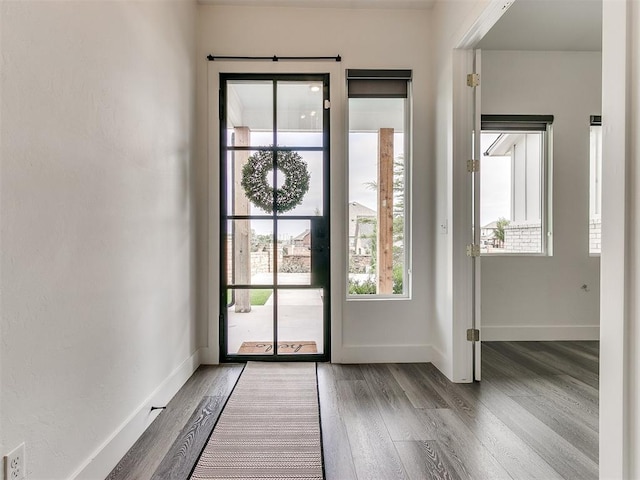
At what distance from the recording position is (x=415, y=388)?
2402mm

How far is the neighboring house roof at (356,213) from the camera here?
9.82ft

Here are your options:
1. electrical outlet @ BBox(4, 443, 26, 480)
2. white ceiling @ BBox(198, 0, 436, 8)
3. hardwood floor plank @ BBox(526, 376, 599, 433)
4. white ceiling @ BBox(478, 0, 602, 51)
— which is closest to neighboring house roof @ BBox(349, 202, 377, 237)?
white ceiling @ BBox(198, 0, 436, 8)

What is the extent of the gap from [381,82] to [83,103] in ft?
7.48

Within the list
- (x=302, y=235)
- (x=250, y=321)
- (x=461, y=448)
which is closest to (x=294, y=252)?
(x=302, y=235)

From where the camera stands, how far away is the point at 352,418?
199 cm

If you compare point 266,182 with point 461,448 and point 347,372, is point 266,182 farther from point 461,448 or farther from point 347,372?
point 461,448

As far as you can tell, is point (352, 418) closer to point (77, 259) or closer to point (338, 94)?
point (77, 259)

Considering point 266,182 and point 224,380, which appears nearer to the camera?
point 224,380

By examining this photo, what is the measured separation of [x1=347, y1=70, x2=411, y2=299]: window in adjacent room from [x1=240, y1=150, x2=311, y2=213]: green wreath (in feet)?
1.51

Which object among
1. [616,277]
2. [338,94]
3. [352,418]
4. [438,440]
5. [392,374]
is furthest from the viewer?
[338,94]

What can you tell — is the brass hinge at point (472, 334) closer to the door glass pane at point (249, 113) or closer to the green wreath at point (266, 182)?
the green wreath at point (266, 182)

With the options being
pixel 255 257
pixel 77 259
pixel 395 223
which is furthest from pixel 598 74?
pixel 77 259

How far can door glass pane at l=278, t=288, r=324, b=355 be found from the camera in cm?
296

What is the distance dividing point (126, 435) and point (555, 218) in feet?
13.0
